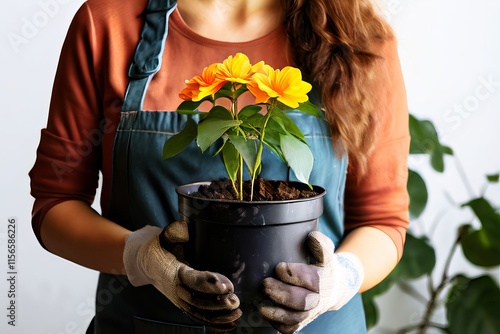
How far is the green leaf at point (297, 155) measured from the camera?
64 centimetres

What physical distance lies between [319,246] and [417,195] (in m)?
1.01

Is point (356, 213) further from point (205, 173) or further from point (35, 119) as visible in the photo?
point (35, 119)

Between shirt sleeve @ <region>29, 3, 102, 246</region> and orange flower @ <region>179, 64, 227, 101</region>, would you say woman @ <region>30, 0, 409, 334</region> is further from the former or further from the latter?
orange flower @ <region>179, 64, 227, 101</region>

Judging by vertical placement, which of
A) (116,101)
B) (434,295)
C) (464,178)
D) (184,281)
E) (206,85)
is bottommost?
(434,295)

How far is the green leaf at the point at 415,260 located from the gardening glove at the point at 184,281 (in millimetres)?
1030

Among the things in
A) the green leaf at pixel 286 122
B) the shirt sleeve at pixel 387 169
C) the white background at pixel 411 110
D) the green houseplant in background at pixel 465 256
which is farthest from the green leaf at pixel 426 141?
the green leaf at pixel 286 122

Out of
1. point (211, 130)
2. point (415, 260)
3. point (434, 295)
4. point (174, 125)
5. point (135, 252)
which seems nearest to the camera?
point (211, 130)

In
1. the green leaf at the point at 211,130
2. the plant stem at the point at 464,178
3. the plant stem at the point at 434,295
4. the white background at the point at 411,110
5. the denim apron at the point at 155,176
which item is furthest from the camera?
the plant stem at the point at 464,178

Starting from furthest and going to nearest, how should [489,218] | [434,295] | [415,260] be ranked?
[434,295] < [415,260] < [489,218]
